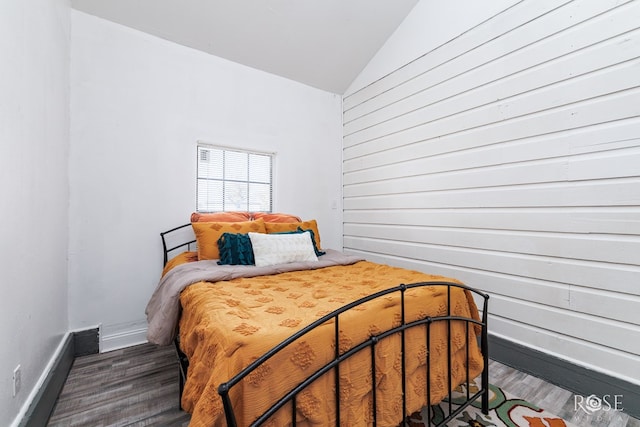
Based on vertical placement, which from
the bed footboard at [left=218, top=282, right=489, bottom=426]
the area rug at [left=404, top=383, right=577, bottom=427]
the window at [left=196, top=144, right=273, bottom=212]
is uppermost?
the window at [left=196, top=144, right=273, bottom=212]

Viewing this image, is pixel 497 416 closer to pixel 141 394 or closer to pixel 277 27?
pixel 141 394

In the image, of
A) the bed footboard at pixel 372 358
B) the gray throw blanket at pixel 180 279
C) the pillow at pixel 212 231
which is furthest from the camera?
the pillow at pixel 212 231

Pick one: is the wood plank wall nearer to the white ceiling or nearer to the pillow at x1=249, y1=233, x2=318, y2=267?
the white ceiling

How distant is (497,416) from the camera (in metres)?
1.51

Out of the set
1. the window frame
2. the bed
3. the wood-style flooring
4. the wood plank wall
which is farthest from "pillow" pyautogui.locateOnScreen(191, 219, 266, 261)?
the wood plank wall

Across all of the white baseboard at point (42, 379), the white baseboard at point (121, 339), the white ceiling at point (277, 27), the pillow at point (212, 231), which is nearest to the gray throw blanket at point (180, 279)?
the pillow at point (212, 231)

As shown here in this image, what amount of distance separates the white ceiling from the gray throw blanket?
2113 mm

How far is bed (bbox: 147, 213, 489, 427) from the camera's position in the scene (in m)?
0.88

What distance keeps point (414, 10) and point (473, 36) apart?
0.84 m

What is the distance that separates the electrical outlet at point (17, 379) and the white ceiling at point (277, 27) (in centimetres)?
259

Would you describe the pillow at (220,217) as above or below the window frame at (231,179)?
below

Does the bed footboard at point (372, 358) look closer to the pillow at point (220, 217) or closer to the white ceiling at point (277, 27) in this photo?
the pillow at point (220, 217)

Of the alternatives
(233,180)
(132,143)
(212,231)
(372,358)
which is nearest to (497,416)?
(372,358)

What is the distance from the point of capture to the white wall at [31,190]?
3.72 ft
